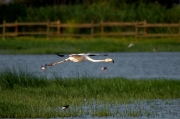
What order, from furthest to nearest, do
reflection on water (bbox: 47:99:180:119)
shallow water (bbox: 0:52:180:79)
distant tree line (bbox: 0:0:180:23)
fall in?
distant tree line (bbox: 0:0:180:23) → shallow water (bbox: 0:52:180:79) → reflection on water (bbox: 47:99:180:119)

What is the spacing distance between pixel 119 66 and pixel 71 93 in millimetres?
10941

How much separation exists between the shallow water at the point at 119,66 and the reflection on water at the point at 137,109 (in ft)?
19.7

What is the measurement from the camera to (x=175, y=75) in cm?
2245

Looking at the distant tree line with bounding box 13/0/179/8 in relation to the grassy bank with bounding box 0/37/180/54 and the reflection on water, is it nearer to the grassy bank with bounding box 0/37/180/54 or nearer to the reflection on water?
the grassy bank with bounding box 0/37/180/54

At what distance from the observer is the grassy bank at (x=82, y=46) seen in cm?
3456

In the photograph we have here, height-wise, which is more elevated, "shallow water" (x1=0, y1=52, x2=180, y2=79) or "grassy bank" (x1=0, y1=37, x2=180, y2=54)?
"shallow water" (x1=0, y1=52, x2=180, y2=79)

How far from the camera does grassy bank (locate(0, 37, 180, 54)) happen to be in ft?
113

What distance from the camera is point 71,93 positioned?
662 inches

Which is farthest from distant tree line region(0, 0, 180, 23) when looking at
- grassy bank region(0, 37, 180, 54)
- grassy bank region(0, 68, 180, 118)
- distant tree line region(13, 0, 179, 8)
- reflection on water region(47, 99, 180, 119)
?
reflection on water region(47, 99, 180, 119)

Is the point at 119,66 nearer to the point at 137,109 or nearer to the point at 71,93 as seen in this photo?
the point at 71,93

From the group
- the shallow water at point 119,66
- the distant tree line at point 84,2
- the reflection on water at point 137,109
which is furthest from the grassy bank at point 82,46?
the reflection on water at point 137,109

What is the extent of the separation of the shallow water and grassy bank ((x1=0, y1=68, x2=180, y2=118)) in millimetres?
3578

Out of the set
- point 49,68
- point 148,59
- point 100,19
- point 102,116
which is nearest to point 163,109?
point 102,116

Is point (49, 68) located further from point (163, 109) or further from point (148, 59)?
point (163, 109)
